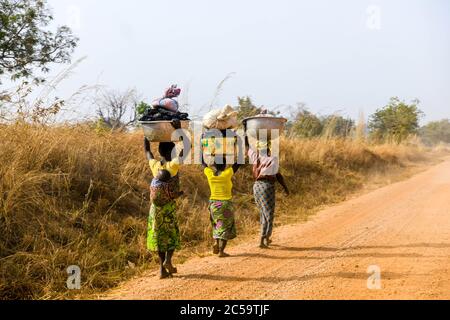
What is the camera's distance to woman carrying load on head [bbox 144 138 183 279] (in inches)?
161

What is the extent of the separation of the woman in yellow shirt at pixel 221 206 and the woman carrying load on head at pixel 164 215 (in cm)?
72

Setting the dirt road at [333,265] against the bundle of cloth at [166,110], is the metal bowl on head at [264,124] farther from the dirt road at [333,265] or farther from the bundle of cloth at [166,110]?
the dirt road at [333,265]

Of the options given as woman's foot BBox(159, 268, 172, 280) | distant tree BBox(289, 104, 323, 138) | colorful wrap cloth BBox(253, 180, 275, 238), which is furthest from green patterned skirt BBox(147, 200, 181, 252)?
distant tree BBox(289, 104, 323, 138)

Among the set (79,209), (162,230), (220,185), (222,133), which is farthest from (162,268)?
(222,133)

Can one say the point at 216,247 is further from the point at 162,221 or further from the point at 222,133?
the point at 222,133

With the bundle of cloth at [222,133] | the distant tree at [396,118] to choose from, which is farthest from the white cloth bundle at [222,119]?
the distant tree at [396,118]

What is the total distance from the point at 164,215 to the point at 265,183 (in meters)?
1.64

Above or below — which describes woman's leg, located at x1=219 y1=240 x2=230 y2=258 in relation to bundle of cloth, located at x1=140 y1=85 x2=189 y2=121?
below

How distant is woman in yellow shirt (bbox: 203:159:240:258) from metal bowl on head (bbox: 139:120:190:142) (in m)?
0.93

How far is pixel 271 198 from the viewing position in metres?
5.34

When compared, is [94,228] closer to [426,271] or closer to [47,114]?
[47,114]

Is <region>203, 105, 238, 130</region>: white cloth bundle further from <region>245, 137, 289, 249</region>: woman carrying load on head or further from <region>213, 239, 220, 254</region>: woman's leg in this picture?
<region>213, 239, 220, 254</region>: woman's leg
